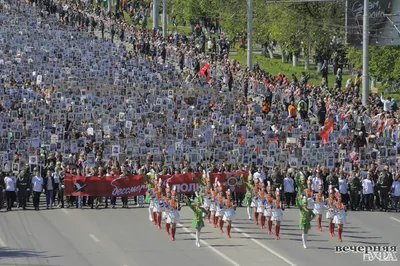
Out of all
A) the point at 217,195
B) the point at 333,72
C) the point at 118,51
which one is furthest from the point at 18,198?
the point at 333,72

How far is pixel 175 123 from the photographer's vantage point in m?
56.9

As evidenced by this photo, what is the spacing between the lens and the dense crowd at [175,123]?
4822cm

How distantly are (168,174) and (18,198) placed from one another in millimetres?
5854

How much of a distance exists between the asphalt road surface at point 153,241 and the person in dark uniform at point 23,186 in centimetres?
55

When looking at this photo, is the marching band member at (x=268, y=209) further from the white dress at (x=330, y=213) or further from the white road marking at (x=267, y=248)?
the white dress at (x=330, y=213)

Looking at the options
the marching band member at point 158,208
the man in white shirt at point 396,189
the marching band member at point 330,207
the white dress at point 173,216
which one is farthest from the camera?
the man in white shirt at point 396,189

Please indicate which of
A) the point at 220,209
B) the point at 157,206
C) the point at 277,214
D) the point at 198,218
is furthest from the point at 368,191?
the point at 198,218

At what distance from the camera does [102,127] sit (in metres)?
56.2

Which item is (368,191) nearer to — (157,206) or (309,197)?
(309,197)

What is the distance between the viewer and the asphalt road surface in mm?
38500

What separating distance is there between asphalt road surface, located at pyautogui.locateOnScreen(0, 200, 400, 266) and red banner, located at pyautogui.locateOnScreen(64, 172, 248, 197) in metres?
0.73

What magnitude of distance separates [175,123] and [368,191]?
12134mm

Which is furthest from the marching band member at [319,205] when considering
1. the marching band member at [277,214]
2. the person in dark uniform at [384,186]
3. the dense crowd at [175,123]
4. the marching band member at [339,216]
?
the person in dark uniform at [384,186]

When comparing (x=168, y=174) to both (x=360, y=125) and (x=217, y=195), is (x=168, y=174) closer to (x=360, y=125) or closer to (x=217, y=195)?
(x=217, y=195)
